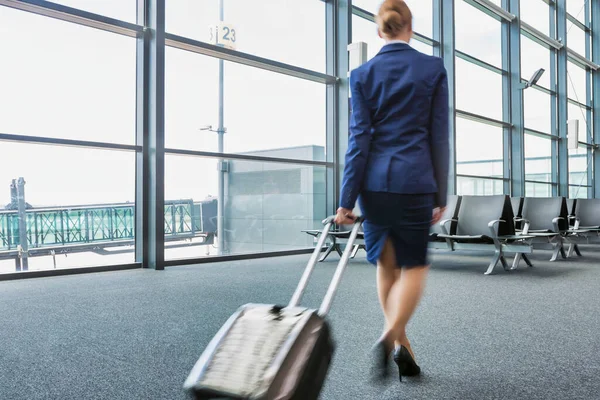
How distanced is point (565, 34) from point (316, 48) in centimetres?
862

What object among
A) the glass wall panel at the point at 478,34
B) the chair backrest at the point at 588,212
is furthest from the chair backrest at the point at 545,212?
the glass wall panel at the point at 478,34

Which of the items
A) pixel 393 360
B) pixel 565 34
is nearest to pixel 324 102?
pixel 393 360

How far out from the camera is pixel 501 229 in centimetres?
523

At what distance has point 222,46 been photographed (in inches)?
251

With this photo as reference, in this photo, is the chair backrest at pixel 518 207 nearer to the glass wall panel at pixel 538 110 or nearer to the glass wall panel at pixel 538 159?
the glass wall panel at pixel 538 159

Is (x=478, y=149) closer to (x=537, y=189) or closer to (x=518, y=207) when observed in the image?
(x=537, y=189)

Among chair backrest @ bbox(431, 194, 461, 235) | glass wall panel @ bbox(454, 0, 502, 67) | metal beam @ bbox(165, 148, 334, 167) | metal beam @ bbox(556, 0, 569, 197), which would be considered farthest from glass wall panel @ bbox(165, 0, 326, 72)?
metal beam @ bbox(556, 0, 569, 197)

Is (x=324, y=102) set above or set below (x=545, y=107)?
below

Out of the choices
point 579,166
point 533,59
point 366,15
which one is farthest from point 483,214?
point 579,166

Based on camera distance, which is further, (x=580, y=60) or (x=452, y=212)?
(x=580, y=60)

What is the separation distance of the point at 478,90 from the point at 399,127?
944cm

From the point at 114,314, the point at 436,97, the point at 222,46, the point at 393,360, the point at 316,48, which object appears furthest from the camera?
the point at 316,48

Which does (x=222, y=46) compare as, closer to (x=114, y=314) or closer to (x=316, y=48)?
(x=316, y=48)

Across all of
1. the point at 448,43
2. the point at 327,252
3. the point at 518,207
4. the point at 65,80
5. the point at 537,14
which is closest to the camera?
the point at 65,80
